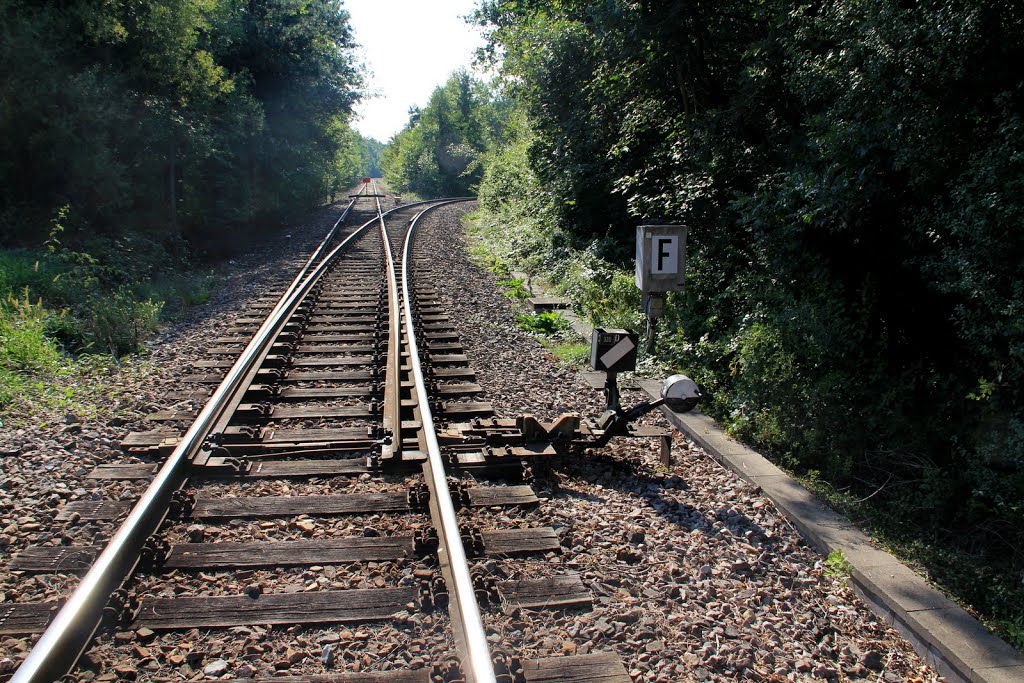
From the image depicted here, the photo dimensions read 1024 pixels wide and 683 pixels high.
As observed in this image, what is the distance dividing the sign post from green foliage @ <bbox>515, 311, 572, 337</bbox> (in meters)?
3.02

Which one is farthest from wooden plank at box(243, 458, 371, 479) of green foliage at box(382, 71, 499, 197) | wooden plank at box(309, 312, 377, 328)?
green foliage at box(382, 71, 499, 197)

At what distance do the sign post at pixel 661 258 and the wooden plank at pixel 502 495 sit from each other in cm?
266

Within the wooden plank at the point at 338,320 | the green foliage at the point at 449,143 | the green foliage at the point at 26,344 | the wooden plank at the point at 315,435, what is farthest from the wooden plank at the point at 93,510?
the green foliage at the point at 449,143

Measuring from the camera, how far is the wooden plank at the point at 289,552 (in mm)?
3543

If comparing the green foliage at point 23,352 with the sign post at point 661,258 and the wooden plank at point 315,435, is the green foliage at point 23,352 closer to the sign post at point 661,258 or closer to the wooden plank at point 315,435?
the wooden plank at point 315,435

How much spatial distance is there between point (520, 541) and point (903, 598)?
1.86 metres

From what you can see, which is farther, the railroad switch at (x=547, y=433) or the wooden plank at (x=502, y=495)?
the railroad switch at (x=547, y=433)

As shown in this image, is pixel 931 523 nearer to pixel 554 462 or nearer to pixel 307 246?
pixel 554 462

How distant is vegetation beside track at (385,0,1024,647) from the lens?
440 centimetres

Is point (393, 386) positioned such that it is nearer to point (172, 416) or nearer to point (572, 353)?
point (172, 416)

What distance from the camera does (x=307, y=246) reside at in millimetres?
17578

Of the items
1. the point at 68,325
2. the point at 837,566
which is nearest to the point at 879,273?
the point at 837,566

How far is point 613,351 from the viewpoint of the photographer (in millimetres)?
5434

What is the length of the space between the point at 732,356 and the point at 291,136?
2233 centimetres
